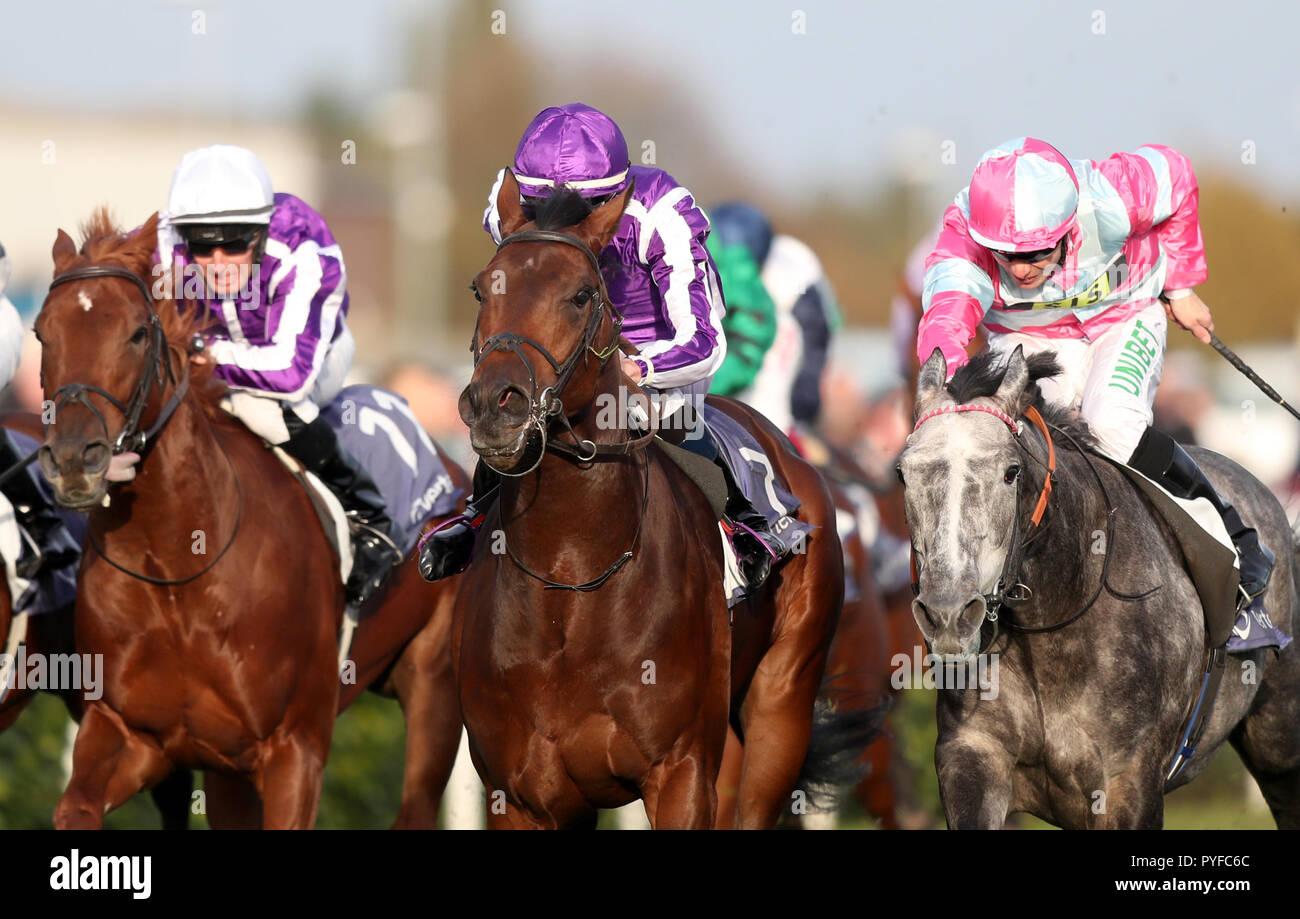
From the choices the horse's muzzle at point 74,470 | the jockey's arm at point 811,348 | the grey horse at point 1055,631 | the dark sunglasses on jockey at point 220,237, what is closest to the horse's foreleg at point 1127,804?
the grey horse at point 1055,631

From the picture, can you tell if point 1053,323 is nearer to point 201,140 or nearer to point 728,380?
point 728,380

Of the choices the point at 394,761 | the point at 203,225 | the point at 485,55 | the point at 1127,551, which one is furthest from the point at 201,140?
the point at 1127,551

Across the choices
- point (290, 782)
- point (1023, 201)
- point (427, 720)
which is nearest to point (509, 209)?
point (1023, 201)

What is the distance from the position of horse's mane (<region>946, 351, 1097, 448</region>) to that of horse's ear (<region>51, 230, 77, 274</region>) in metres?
2.62

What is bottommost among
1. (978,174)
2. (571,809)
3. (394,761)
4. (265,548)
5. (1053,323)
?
(394,761)

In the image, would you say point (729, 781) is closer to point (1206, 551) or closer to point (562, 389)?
point (1206, 551)

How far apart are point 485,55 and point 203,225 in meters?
37.2

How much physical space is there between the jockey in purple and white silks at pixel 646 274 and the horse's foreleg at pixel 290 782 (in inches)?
34.8

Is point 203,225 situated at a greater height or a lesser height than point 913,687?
greater

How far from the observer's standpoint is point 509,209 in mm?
4539

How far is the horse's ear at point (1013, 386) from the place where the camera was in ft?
14.5

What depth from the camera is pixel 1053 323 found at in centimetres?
532

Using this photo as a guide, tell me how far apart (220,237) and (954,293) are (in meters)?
2.50

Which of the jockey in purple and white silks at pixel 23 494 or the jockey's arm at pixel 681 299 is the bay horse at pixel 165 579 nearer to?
the jockey in purple and white silks at pixel 23 494
